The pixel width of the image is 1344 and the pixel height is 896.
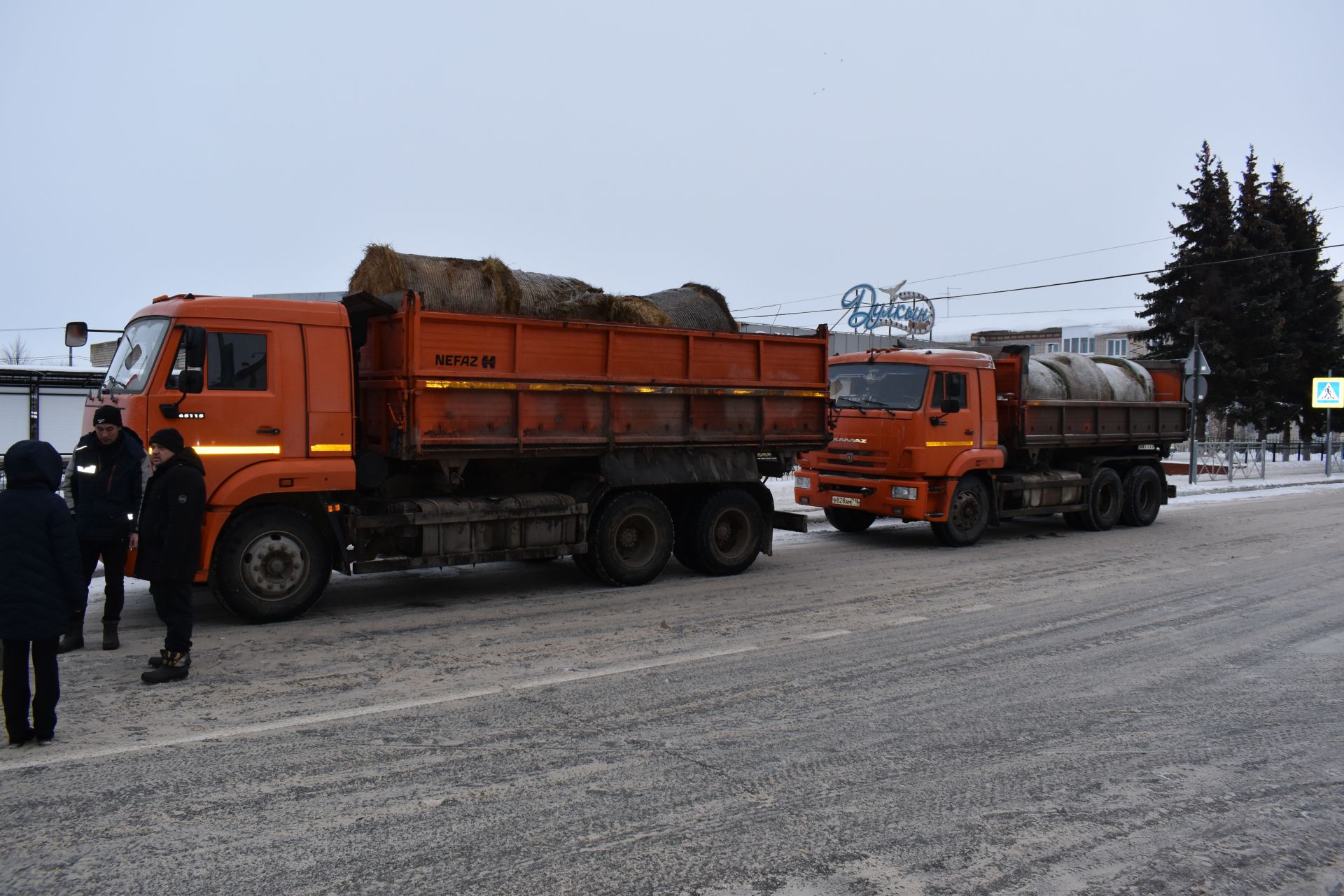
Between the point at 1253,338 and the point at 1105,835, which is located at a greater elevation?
the point at 1253,338

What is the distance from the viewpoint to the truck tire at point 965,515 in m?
14.0

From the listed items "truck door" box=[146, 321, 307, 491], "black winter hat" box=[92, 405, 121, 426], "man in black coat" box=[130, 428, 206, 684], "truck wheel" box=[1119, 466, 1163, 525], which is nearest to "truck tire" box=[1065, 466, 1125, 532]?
"truck wheel" box=[1119, 466, 1163, 525]

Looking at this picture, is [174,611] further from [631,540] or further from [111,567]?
[631,540]

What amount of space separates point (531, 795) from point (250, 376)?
5.23 m

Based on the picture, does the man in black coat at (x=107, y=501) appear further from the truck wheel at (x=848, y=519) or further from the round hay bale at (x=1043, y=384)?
the round hay bale at (x=1043, y=384)

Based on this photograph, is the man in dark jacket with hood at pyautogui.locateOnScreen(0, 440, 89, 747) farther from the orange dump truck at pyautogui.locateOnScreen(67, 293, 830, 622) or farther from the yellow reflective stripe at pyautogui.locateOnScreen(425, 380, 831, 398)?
the yellow reflective stripe at pyautogui.locateOnScreen(425, 380, 831, 398)

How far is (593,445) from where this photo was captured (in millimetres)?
10188

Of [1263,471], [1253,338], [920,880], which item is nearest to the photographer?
[920,880]

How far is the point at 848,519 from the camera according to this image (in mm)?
15883

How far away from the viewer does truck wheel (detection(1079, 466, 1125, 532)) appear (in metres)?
16.4

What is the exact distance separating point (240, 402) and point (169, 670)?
257 centimetres

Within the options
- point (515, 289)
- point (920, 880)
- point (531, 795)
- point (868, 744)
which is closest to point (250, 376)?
point (515, 289)

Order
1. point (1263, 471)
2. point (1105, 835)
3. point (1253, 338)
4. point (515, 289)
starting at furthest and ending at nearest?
point (1253, 338) < point (1263, 471) < point (515, 289) < point (1105, 835)

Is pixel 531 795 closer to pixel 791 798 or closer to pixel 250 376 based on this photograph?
pixel 791 798
